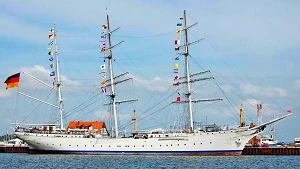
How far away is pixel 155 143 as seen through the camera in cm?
8706

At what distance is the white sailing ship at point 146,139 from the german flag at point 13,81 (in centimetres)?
758

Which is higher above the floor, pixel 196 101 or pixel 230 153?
pixel 196 101

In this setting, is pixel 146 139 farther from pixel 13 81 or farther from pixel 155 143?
pixel 13 81

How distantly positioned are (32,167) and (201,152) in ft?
101

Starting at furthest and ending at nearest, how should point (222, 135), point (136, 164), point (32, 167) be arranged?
point (222, 135)
point (136, 164)
point (32, 167)

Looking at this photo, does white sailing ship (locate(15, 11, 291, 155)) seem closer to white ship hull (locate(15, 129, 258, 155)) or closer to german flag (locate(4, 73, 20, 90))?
white ship hull (locate(15, 129, 258, 155))

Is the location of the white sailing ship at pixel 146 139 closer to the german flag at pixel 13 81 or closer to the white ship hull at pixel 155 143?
the white ship hull at pixel 155 143

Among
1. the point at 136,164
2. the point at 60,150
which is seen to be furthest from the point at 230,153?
the point at 60,150

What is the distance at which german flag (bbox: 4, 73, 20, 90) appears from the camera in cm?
9184

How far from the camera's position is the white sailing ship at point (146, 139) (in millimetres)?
84812

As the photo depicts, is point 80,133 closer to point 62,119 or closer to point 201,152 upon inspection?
point 62,119

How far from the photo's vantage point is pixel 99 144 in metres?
90.1

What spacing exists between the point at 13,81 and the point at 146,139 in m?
25.8

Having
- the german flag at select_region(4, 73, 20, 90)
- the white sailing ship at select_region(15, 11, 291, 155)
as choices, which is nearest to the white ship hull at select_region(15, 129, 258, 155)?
the white sailing ship at select_region(15, 11, 291, 155)
